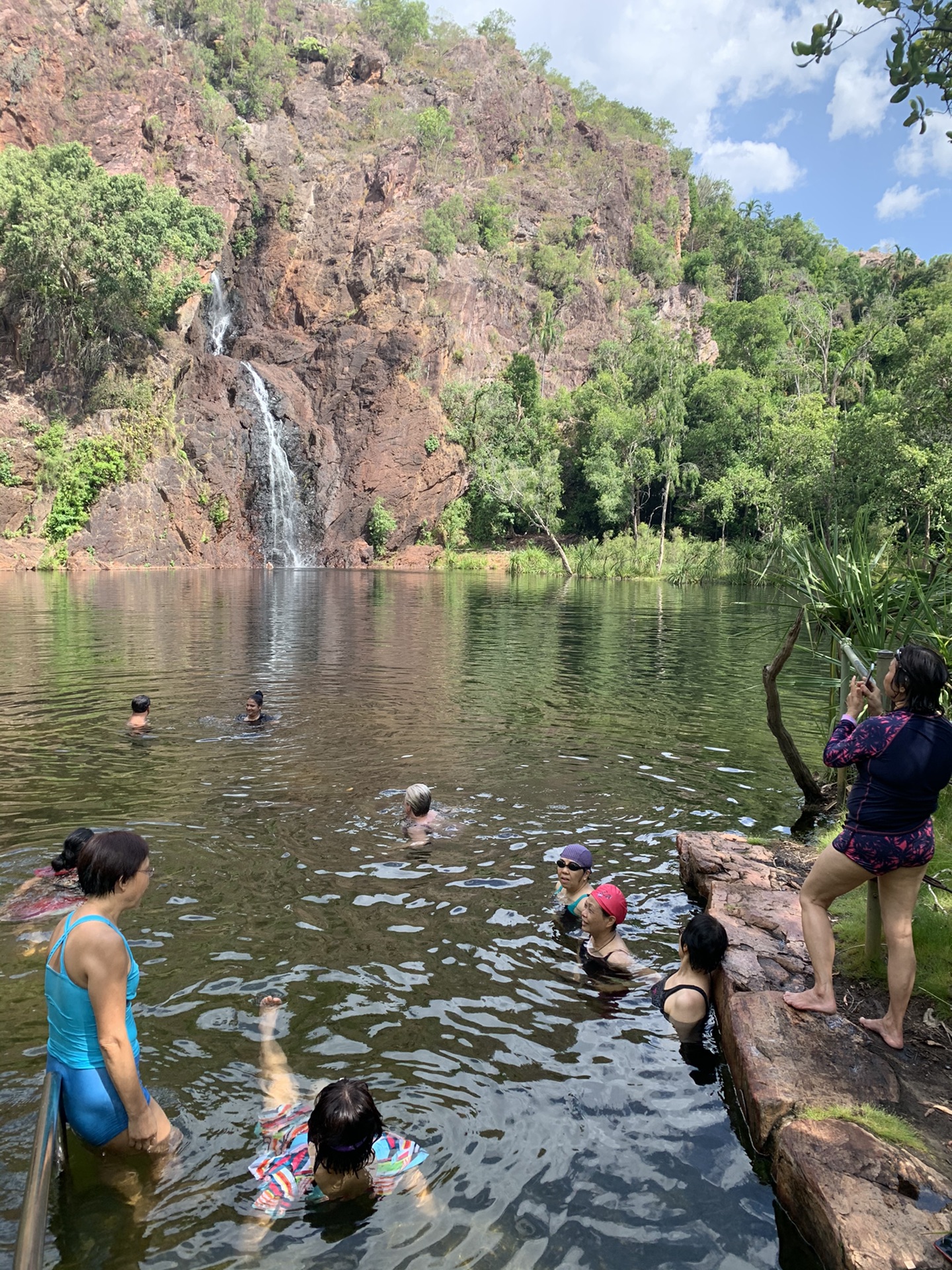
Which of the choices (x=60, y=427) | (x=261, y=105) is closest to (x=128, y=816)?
(x=60, y=427)

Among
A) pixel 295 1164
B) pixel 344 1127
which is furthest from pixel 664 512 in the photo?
pixel 344 1127

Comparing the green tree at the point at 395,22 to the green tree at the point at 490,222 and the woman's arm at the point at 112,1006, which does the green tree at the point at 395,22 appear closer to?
the green tree at the point at 490,222

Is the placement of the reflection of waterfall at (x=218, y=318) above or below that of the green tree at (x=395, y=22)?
below

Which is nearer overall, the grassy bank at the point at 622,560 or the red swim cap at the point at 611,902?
the red swim cap at the point at 611,902

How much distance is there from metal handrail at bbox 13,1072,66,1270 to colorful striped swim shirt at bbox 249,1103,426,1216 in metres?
1.00

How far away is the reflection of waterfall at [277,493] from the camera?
216 ft

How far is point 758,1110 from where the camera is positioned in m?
4.72

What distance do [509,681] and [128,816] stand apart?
11159mm

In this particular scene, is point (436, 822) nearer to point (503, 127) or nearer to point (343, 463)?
point (343, 463)

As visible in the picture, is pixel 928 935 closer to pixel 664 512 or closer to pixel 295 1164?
pixel 295 1164

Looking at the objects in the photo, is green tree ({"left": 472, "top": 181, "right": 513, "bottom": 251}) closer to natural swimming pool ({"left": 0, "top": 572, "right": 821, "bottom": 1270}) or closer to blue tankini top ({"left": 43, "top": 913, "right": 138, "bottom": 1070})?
natural swimming pool ({"left": 0, "top": 572, "right": 821, "bottom": 1270})

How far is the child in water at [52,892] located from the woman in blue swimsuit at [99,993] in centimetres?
345

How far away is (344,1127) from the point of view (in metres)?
4.16

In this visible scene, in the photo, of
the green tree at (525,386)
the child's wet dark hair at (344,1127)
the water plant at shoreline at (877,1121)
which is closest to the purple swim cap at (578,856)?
the water plant at shoreline at (877,1121)
